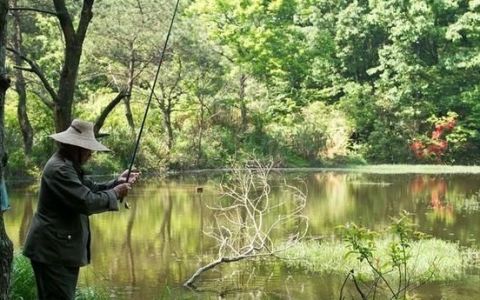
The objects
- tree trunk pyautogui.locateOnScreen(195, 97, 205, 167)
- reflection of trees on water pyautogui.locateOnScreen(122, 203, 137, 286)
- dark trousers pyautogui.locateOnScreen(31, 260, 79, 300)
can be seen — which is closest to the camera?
dark trousers pyautogui.locateOnScreen(31, 260, 79, 300)

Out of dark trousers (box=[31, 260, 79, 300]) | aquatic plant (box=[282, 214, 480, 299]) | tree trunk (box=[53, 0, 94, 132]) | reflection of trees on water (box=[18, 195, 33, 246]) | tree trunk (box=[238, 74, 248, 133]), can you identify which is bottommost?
aquatic plant (box=[282, 214, 480, 299])

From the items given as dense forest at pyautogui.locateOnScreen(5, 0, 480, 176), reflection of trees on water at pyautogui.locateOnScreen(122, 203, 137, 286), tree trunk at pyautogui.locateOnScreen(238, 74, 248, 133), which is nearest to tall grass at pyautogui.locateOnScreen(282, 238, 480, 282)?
reflection of trees on water at pyautogui.locateOnScreen(122, 203, 137, 286)

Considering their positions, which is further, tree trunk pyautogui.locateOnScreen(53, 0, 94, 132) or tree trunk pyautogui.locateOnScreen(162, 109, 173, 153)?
tree trunk pyautogui.locateOnScreen(162, 109, 173, 153)

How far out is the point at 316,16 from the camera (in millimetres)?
36344

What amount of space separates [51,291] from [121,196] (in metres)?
0.66

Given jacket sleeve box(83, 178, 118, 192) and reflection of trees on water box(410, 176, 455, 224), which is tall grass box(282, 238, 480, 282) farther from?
jacket sleeve box(83, 178, 118, 192)

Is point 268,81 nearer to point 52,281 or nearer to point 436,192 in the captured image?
point 436,192

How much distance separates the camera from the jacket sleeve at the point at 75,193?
368cm

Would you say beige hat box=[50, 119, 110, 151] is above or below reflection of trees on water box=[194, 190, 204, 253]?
above

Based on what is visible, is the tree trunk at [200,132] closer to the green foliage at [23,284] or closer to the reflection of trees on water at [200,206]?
the reflection of trees on water at [200,206]

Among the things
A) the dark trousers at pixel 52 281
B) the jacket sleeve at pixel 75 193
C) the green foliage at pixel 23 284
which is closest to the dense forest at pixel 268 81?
the green foliage at pixel 23 284

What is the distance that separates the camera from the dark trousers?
12.7ft

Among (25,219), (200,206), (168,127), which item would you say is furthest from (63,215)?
(168,127)

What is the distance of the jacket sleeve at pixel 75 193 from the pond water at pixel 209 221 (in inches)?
146
